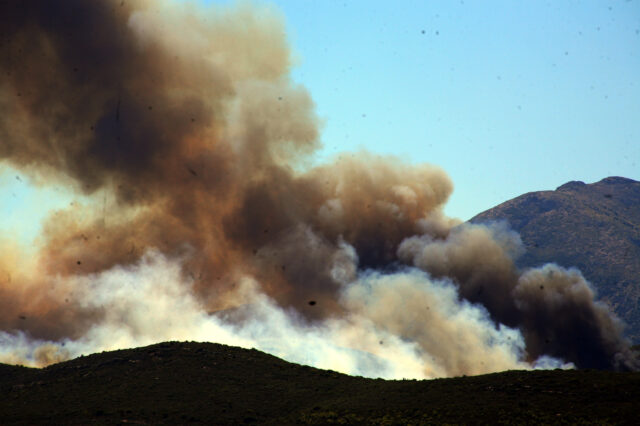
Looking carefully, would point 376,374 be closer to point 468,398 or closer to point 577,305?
point 577,305

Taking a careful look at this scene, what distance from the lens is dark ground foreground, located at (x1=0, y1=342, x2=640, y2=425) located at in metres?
83.4

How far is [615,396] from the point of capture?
8331 centimetres

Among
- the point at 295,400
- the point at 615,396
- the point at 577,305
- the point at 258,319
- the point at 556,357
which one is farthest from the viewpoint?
the point at 258,319

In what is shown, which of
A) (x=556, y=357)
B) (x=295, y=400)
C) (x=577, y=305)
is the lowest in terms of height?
(x=295, y=400)

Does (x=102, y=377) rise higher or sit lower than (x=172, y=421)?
higher

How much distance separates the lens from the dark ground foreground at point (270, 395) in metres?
83.4

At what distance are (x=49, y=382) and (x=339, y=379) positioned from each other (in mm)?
49375

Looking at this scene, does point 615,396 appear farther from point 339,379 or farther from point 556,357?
point 556,357

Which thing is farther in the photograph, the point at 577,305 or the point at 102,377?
the point at 577,305

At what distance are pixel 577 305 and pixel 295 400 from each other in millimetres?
93920

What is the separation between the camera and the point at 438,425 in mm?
80125

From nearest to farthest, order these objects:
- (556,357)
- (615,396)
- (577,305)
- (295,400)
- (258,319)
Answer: (615,396) < (295,400) < (556,357) < (577,305) < (258,319)

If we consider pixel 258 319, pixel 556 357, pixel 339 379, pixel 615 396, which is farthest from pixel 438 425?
pixel 258 319

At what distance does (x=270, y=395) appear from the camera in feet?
338
